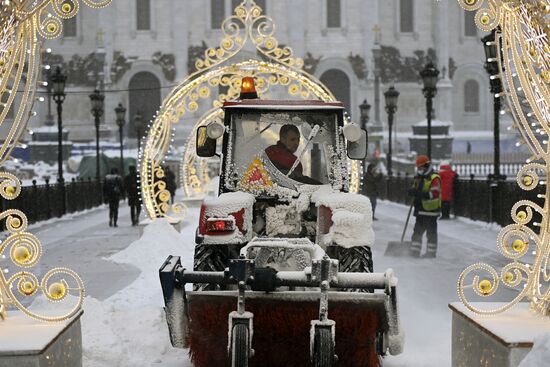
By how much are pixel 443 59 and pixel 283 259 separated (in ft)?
177

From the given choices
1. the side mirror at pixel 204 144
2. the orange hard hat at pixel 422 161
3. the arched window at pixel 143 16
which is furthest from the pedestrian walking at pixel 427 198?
the arched window at pixel 143 16

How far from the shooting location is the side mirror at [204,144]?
7.83 m

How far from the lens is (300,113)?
25.8 feet

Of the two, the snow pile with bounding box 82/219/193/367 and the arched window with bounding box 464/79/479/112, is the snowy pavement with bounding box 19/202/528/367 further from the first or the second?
the arched window with bounding box 464/79/479/112

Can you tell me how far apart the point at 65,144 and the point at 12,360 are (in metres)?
47.7

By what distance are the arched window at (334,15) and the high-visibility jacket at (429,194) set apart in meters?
45.6

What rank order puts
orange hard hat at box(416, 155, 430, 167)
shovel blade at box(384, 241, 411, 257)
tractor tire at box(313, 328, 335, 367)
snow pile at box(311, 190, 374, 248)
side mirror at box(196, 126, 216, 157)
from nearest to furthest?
tractor tire at box(313, 328, 335, 367) < snow pile at box(311, 190, 374, 248) < side mirror at box(196, 126, 216, 157) < orange hard hat at box(416, 155, 430, 167) < shovel blade at box(384, 241, 411, 257)

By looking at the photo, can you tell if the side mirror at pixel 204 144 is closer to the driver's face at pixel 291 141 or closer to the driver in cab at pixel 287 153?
the driver in cab at pixel 287 153

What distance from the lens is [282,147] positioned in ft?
25.5

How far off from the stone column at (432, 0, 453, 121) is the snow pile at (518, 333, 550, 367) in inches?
2131

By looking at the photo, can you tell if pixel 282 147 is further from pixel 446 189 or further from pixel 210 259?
pixel 446 189

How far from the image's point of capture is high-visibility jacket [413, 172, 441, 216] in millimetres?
13461

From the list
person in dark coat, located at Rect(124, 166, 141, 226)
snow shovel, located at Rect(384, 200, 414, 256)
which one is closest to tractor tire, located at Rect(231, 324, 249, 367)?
snow shovel, located at Rect(384, 200, 414, 256)

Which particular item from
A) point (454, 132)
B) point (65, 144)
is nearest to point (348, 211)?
point (65, 144)
